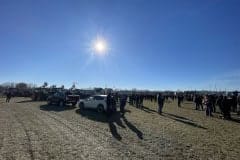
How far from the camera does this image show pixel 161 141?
44.8 ft

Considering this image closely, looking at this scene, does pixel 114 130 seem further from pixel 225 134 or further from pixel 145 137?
pixel 225 134

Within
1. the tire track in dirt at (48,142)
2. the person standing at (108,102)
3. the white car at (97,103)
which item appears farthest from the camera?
the white car at (97,103)

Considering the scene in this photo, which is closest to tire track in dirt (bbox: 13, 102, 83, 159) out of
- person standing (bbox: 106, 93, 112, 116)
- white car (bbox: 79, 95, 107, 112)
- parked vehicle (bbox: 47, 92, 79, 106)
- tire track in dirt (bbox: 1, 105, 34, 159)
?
tire track in dirt (bbox: 1, 105, 34, 159)

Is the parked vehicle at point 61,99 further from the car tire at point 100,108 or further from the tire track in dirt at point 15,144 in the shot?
the tire track in dirt at point 15,144

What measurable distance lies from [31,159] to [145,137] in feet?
20.4

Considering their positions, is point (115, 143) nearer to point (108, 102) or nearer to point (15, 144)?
point (15, 144)

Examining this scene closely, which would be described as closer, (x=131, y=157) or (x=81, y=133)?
(x=131, y=157)

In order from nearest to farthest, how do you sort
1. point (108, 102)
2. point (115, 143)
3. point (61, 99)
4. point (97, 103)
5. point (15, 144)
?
point (15, 144)
point (115, 143)
point (108, 102)
point (97, 103)
point (61, 99)

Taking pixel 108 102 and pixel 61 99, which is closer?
pixel 108 102

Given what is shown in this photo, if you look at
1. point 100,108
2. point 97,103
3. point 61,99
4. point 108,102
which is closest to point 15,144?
point 108,102

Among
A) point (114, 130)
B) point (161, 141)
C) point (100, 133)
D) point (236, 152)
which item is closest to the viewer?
point (236, 152)

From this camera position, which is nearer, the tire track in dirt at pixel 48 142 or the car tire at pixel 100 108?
the tire track in dirt at pixel 48 142

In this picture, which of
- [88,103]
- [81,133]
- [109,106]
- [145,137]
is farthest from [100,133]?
[88,103]

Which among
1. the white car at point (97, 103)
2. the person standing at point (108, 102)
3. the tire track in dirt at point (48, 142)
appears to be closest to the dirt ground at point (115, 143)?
the tire track in dirt at point (48, 142)
